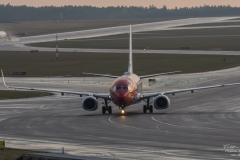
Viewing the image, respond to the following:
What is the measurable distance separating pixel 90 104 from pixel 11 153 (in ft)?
65.3

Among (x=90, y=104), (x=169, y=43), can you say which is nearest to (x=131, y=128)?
(x=90, y=104)

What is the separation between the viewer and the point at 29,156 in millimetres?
31078

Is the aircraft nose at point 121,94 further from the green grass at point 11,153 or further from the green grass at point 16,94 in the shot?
the green grass at point 16,94

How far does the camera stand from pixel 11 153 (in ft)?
127

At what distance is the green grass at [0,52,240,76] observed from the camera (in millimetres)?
107000

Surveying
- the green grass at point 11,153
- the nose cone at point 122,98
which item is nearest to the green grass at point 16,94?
the nose cone at point 122,98

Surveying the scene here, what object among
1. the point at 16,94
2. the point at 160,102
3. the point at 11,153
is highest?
the point at 11,153

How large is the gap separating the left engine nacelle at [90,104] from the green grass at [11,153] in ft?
60.0

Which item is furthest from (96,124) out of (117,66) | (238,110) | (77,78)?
(117,66)

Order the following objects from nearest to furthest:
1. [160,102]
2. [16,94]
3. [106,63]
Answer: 1. [160,102]
2. [16,94]
3. [106,63]

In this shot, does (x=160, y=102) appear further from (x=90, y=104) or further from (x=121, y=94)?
(x=90, y=104)

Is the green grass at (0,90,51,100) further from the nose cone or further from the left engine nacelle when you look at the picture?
the nose cone

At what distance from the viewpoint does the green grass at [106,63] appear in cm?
10700

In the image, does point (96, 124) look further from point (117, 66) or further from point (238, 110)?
point (117, 66)
